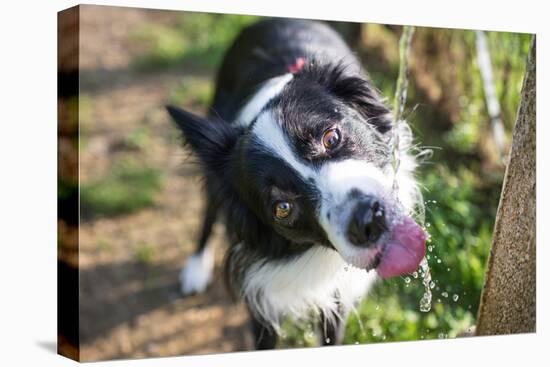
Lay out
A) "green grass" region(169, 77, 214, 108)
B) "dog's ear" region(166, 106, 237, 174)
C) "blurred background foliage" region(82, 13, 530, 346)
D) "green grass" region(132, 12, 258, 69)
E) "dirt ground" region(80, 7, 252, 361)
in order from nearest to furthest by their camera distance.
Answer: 1. "dog's ear" region(166, 106, 237, 174)
2. "blurred background foliage" region(82, 13, 530, 346)
3. "dirt ground" region(80, 7, 252, 361)
4. "green grass" region(169, 77, 214, 108)
5. "green grass" region(132, 12, 258, 69)

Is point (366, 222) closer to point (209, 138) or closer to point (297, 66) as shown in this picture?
point (209, 138)

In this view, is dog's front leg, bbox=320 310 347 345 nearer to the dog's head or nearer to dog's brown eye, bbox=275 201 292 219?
the dog's head

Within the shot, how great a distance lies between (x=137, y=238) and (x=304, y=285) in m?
1.76

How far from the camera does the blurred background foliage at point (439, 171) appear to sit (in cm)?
347

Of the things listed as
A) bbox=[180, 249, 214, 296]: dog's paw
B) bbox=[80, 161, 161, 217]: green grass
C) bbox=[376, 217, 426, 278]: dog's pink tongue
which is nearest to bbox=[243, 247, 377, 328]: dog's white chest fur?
bbox=[376, 217, 426, 278]: dog's pink tongue

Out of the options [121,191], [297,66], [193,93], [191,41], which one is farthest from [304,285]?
[191,41]

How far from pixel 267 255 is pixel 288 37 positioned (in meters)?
1.26

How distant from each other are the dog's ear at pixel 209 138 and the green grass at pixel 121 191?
1.92 metres

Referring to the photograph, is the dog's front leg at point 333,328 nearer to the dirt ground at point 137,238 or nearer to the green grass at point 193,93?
the dirt ground at point 137,238

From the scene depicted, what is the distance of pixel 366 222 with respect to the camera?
2111 millimetres

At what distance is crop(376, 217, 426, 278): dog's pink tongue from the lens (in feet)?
7.40

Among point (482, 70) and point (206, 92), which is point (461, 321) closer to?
point (482, 70)

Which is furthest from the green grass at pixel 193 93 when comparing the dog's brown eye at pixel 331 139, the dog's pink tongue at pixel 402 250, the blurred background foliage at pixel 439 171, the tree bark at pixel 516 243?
the dog's pink tongue at pixel 402 250
